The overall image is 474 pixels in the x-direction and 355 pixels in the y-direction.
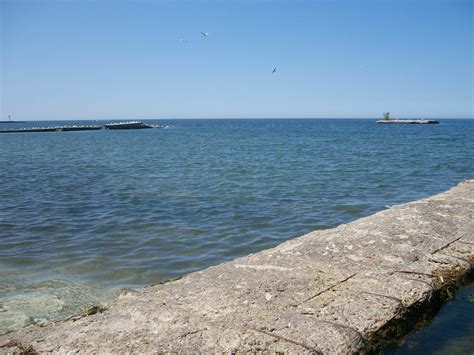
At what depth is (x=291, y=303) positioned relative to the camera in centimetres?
356

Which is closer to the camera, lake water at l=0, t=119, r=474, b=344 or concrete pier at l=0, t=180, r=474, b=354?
concrete pier at l=0, t=180, r=474, b=354

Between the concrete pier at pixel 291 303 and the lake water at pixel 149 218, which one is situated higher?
the concrete pier at pixel 291 303

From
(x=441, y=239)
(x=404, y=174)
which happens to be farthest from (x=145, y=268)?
(x=404, y=174)

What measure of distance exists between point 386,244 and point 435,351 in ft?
5.73

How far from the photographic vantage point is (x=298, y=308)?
3465mm

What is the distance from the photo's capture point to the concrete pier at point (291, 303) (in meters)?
3.00

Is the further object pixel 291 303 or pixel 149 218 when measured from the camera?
pixel 149 218

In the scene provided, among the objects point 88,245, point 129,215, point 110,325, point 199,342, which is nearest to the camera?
point 199,342

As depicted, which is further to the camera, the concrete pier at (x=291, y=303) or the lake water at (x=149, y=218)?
the lake water at (x=149, y=218)

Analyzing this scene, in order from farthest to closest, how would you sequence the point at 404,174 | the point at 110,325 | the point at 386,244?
the point at 404,174, the point at 386,244, the point at 110,325

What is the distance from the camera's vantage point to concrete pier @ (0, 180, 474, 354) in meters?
3.00

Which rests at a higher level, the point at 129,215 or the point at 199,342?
the point at 199,342

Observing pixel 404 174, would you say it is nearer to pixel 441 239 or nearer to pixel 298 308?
pixel 441 239

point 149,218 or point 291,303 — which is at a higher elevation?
point 291,303
